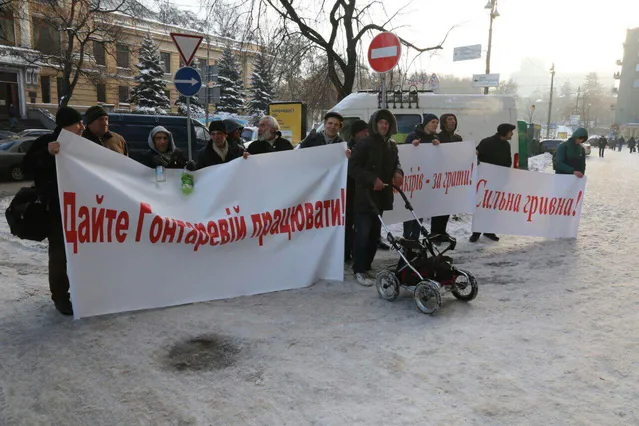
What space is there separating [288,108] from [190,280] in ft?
36.1

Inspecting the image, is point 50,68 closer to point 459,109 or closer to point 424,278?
→ point 459,109

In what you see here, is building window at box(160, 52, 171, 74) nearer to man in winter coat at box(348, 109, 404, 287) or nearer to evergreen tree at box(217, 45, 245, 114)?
evergreen tree at box(217, 45, 245, 114)

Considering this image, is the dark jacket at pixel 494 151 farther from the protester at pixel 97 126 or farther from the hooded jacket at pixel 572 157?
the protester at pixel 97 126

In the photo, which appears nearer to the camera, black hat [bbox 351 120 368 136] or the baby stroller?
the baby stroller

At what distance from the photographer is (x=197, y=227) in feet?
15.0

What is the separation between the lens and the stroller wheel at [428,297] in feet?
14.0

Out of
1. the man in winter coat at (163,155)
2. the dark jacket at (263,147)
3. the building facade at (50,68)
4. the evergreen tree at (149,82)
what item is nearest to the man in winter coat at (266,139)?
the dark jacket at (263,147)

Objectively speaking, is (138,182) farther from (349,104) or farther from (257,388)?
(349,104)

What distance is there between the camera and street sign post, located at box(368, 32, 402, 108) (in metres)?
7.15

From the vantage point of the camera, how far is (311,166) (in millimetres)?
5230

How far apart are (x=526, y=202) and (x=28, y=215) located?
651cm

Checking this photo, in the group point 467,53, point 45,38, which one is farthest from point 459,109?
point 45,38

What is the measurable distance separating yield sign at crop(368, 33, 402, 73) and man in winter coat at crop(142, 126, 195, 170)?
11.9 feet

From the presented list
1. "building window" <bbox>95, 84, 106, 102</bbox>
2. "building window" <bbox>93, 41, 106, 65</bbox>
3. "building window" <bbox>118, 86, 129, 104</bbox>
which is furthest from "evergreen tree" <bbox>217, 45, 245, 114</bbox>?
"building window" <bbox>93, 41, 106, 65</bbox>
